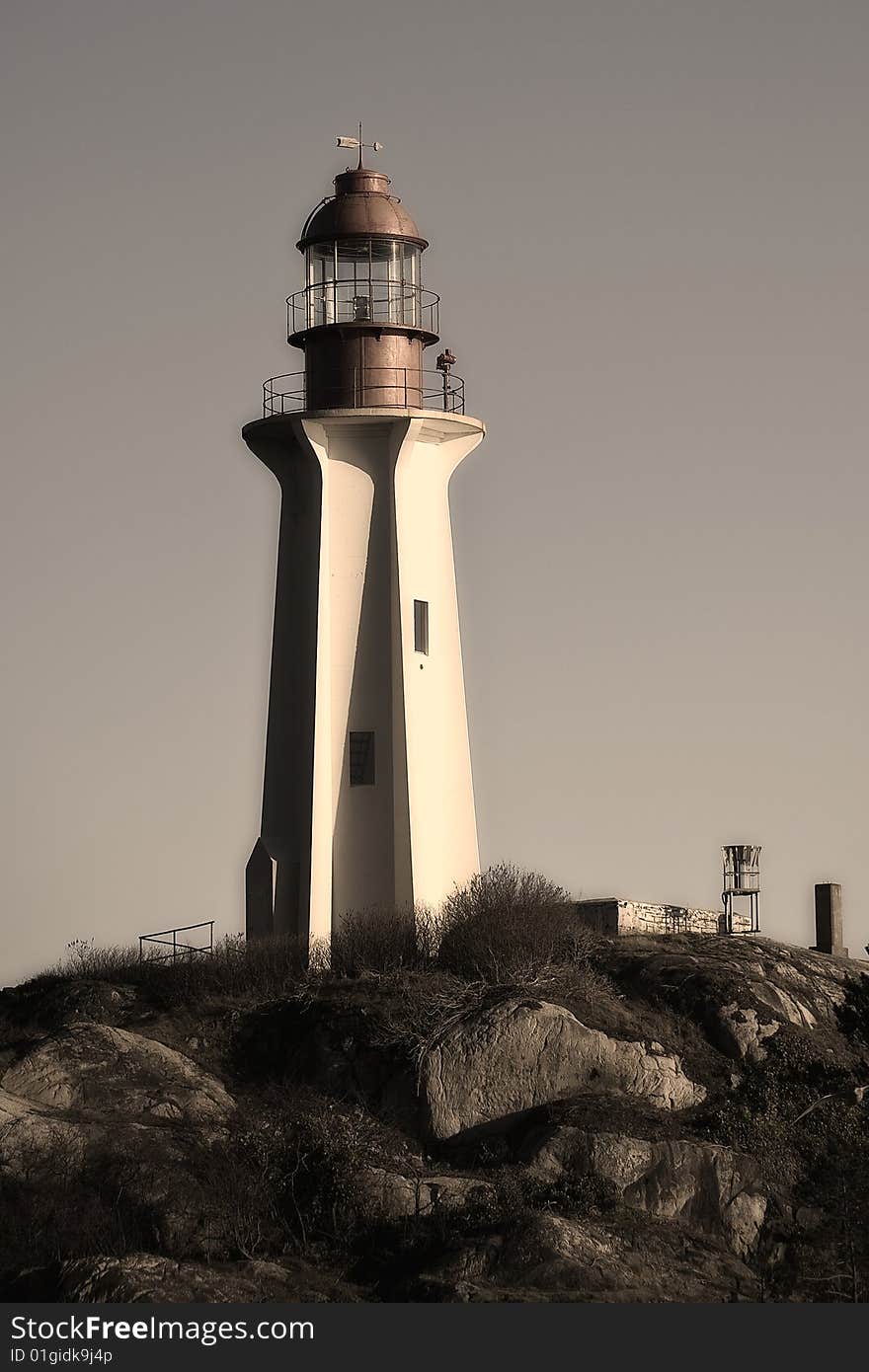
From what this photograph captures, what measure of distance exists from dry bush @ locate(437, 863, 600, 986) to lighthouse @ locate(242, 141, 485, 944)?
4.45ft

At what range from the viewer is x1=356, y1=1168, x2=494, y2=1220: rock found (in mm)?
38781

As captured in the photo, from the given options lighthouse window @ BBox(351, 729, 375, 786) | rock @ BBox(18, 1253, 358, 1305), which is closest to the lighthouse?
lighthouse window @ BBox(351, 729, 375, 786)

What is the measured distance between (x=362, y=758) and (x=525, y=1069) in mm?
9342

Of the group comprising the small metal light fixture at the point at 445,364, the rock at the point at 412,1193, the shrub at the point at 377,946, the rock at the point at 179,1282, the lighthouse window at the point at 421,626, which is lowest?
the rock at the point at 179,1282

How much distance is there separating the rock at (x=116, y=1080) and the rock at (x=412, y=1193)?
374cm

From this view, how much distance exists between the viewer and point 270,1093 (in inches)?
1692

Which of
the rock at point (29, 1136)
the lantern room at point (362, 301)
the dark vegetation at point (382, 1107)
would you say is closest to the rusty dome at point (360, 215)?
the lantern room at point (362, 301)

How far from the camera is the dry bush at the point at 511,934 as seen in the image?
4516 cm

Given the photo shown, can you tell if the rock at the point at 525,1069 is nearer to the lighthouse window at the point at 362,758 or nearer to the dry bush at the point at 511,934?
the dry bush at the point at 511,934

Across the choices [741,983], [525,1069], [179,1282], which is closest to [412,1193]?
[525,1069]

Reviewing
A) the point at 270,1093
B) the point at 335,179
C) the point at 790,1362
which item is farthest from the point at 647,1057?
the point at 335,179

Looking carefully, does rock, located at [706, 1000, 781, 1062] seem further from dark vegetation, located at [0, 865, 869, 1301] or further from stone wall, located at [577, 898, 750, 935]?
stone wall, located at [577, 898, 750, 935]

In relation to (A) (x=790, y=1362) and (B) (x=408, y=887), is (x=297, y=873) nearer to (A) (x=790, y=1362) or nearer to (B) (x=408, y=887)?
(B) (x=408, y=887)

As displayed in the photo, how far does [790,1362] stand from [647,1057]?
33.0 feet
